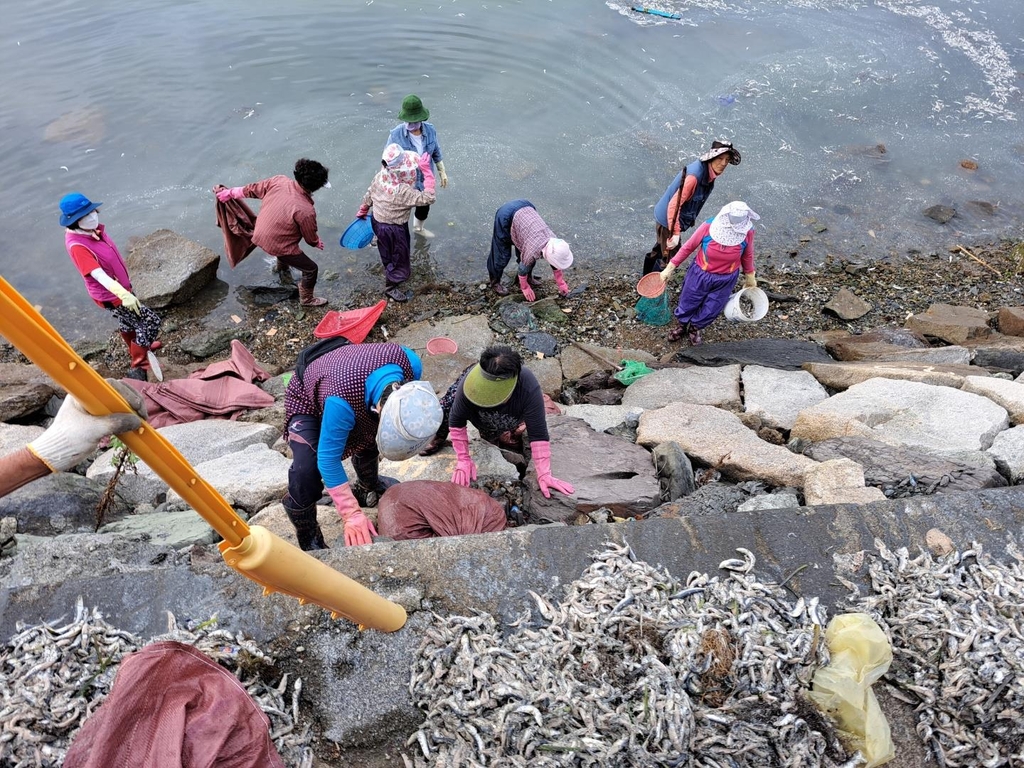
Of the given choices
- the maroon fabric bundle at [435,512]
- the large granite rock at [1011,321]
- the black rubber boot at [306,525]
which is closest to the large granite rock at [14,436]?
the black rubber boot at [306,525]

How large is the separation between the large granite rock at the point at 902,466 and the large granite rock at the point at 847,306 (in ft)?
10.9

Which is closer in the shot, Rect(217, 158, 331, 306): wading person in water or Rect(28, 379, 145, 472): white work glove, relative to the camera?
Rect(28, 379, 145, 472): white work glove

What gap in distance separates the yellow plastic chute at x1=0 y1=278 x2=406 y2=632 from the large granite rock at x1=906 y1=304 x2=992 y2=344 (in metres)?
6.74

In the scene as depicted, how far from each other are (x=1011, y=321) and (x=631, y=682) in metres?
6.69

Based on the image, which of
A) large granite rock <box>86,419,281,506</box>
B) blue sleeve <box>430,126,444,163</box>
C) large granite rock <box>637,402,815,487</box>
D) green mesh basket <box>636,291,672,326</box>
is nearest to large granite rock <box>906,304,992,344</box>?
green mesh basket <box>636,291,672,326</box>

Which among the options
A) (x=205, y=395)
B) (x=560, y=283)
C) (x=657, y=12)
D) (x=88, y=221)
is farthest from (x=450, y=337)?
(x=657, y=12)

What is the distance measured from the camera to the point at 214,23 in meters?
12.3

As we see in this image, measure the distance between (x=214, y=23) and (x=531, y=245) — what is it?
31.0 feet

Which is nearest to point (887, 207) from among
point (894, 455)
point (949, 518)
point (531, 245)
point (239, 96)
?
point (531, 245)

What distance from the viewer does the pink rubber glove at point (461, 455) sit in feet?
14.0

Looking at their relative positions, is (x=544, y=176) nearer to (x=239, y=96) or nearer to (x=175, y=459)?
(x=239, y=96)

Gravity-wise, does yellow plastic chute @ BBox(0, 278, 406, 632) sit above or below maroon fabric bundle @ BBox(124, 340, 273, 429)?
above

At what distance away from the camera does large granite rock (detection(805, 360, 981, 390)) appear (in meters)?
5.37

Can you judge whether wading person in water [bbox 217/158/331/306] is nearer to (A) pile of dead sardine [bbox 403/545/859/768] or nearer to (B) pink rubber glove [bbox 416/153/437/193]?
(B) pink rubber glove [bbox 416/153/437/193]
